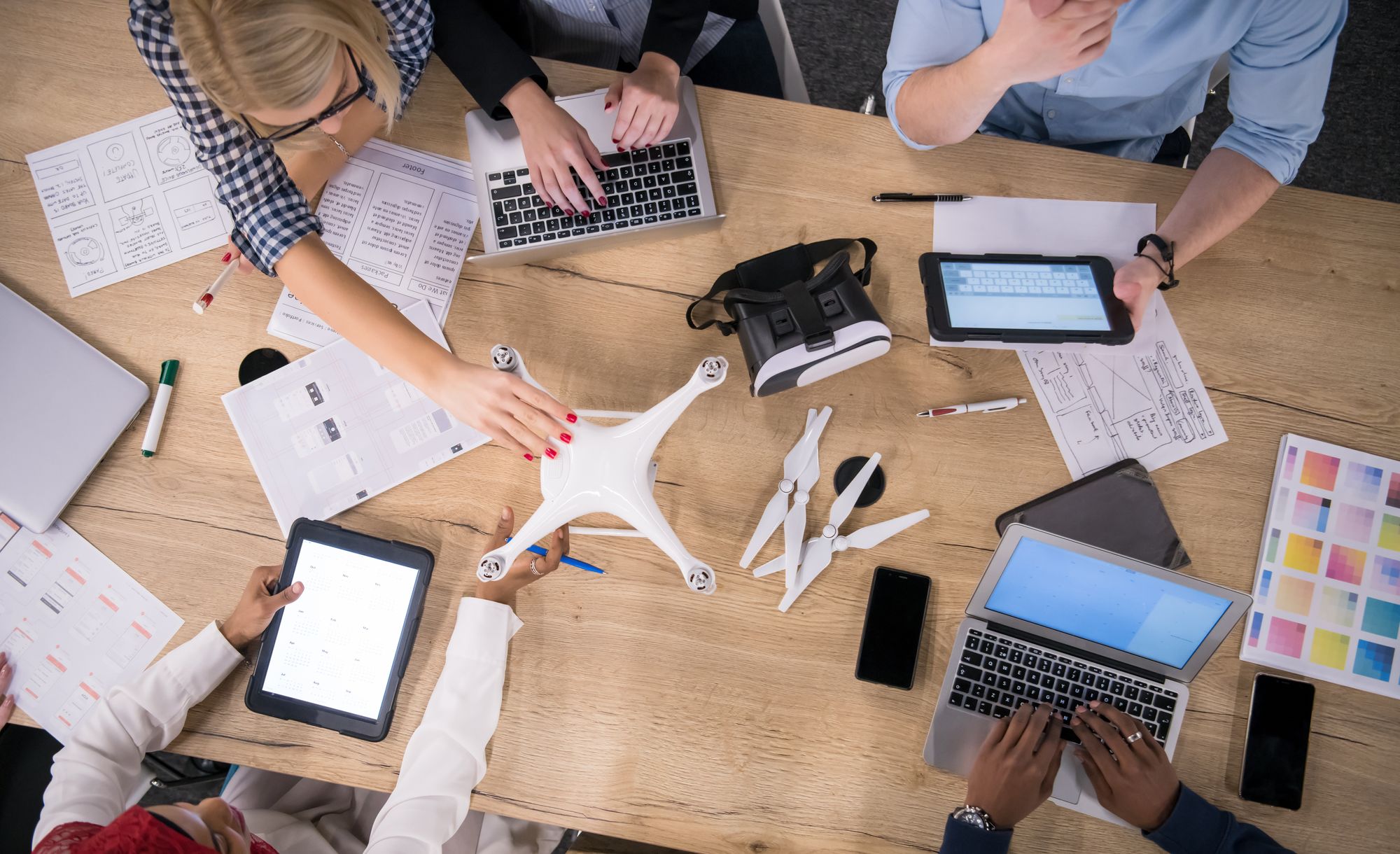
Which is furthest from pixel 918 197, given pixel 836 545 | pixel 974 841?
pixel 974 841

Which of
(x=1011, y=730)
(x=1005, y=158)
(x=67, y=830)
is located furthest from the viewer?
(x=1005, y=158)

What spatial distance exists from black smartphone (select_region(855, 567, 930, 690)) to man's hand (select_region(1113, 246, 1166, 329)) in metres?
0.47

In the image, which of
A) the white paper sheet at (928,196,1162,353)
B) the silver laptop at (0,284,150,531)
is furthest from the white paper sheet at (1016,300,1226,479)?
the silver laptop at (0,284,150,531)

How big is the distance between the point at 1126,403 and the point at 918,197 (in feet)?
1.36

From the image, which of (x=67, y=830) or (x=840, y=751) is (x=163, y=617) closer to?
(x=67, y=830)

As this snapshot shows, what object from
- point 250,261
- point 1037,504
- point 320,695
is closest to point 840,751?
point 1037,504

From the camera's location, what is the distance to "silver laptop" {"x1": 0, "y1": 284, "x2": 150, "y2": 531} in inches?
42.4

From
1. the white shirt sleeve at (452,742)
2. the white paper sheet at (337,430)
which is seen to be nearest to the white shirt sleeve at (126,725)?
Answer: the white paper sheet at (337,430)

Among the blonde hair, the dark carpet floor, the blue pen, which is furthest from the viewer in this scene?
the dark carpet floor

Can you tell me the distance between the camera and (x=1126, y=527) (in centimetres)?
108

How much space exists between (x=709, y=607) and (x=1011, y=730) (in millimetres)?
432

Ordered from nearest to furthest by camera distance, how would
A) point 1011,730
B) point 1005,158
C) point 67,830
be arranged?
point 67,830 → point 1011,730 → point 1005,158

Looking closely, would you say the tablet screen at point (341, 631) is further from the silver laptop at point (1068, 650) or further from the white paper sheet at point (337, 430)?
the silver laptop at point (1068, 650)

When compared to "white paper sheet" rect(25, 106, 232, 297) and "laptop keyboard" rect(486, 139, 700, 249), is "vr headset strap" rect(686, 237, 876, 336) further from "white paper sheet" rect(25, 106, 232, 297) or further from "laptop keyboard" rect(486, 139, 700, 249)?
"white paper sheet" rect(25, 106, 232, 297)
